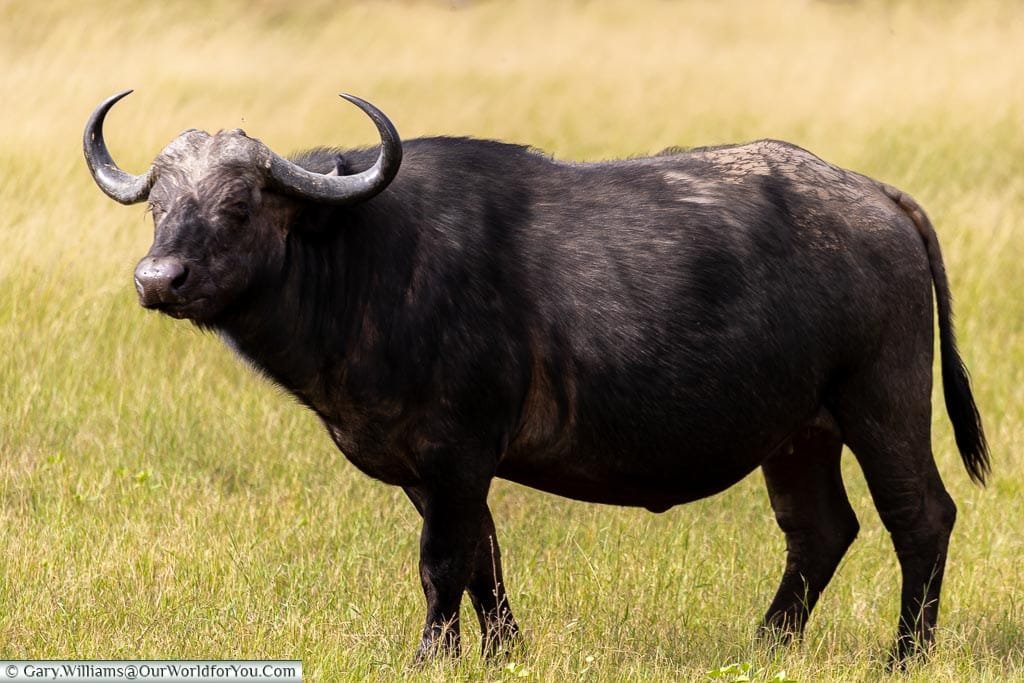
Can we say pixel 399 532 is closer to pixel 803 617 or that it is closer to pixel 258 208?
pixel 803 617

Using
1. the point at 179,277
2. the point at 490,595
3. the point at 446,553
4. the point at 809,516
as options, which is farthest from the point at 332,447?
the point at 179,277

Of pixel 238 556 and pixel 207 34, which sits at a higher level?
pixel 207 34

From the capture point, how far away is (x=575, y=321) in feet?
19.1

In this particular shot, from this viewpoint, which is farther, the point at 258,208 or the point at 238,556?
the point at 238,556

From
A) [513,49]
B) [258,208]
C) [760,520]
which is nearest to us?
[258,208]

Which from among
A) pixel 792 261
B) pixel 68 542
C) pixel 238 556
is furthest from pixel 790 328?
pixel 68 542

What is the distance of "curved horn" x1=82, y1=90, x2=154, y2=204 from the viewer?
219 inches

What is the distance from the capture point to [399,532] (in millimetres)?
7328

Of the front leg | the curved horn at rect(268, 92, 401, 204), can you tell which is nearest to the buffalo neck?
the curved horn at rect(268, 92, 401, 204)

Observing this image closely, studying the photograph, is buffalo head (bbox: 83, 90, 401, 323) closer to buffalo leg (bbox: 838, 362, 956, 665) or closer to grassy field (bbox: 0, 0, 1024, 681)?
grassy field (bbox: 0, 0, 1024, 681)

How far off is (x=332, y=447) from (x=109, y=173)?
3120 millimetres

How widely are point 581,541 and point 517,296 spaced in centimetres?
203

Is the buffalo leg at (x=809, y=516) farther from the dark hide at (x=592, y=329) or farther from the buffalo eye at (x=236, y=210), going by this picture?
the buffalo eye at (x=236, y=210)

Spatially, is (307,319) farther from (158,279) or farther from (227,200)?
(158,279)
